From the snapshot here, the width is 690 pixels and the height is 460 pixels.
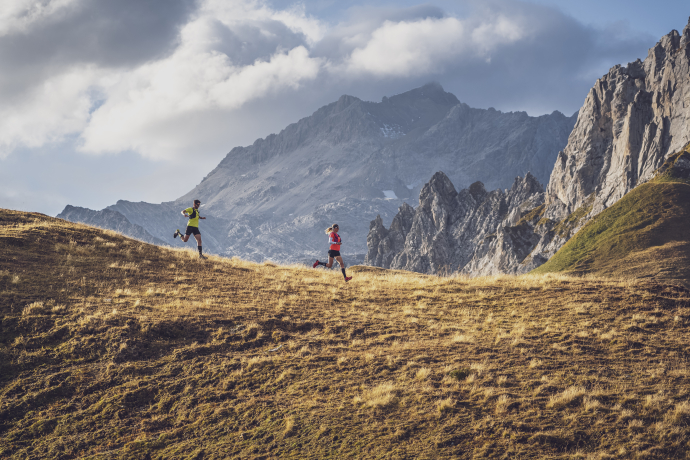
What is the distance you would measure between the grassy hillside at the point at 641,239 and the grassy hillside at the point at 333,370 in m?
70.2

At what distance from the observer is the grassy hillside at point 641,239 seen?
79.9 metres

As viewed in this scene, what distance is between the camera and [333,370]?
44.8 feet

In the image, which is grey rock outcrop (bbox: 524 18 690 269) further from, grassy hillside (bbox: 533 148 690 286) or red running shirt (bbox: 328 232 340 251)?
red running shirt (bbox: 328 232 340 251)

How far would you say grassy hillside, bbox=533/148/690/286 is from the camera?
79.9 m

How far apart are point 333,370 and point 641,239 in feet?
331

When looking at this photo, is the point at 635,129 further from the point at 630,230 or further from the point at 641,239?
A: the point at 641,239

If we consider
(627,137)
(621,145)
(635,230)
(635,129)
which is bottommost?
(635,230)

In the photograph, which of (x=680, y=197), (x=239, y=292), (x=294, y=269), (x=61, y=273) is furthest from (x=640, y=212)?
(x=61, y=273)

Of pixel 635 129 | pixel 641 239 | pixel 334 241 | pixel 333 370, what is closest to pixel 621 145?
pixel 635 129

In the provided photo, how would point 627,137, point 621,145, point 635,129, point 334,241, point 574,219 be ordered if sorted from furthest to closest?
point 621,145 → point 574,219 → point 627,137 → point 635,129 → point 334,241

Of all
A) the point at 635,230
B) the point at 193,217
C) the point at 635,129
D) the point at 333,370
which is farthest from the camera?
the point at 635,129

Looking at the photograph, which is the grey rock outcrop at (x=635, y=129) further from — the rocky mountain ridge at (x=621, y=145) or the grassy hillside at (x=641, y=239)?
the grassy hillside at (x=641, y=239)

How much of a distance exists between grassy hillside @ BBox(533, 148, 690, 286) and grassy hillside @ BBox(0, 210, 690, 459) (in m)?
70.2

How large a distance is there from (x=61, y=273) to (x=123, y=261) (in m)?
4.87
